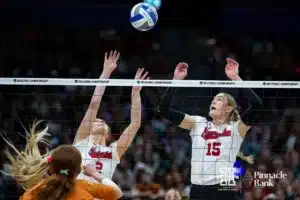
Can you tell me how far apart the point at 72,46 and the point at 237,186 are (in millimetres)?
5470

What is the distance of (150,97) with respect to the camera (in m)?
10.9

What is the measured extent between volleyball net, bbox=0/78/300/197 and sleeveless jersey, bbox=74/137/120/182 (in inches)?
37.9

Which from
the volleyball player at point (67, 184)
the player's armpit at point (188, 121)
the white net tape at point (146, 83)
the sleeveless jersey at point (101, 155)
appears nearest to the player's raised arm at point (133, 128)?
the sleeveless jersey at point (101, 155)

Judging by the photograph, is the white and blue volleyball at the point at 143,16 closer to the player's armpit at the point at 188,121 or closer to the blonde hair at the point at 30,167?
the player's armpit at the point at 188,121

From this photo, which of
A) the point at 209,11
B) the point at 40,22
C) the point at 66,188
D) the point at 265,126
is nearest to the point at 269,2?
the point at 209,11

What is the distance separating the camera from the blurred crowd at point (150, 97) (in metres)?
9.55

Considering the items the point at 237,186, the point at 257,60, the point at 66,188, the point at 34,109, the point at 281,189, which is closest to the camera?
the point at 66,188

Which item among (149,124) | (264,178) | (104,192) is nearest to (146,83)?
(149,124)

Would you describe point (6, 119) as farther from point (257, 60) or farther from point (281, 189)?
point (257, 60)

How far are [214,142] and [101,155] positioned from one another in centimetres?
128

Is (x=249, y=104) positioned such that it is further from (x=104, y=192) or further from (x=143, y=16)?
(x=104, y=192)

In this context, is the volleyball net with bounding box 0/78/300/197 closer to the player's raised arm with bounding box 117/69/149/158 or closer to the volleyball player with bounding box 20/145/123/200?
the player's raised arm with bounding box 117/69/149/158

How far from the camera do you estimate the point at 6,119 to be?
32.2 ft

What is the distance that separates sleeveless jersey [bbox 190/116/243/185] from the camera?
26.6 feet
